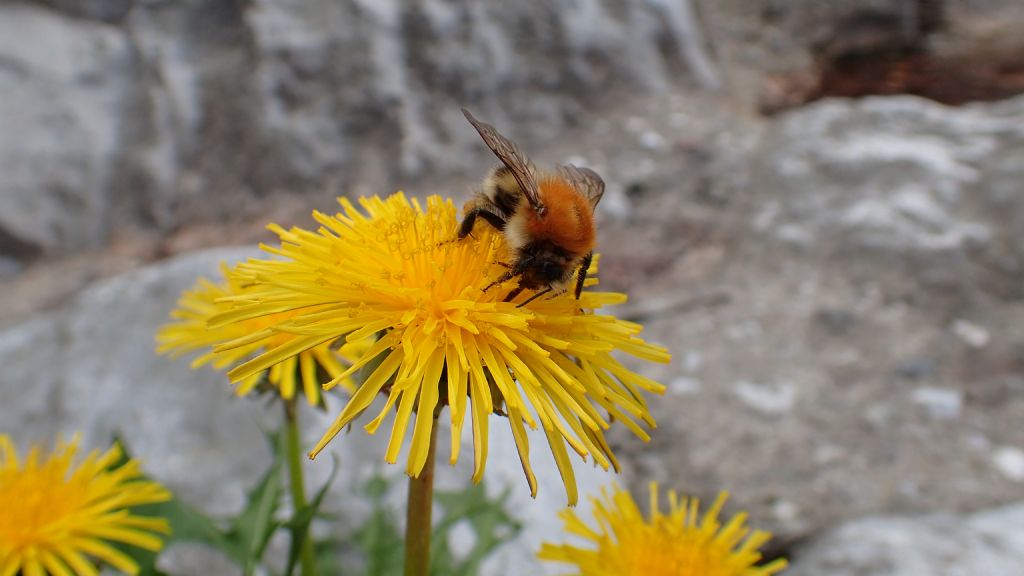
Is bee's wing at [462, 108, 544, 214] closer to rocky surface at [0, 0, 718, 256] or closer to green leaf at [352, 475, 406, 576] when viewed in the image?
green leaf at [352, 475, 406, 576]

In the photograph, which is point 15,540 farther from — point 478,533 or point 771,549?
point 771,549

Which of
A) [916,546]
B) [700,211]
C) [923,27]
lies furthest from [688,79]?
[916,546]

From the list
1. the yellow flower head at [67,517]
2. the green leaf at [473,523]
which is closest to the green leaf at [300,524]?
the yellow flower head at [67,517]

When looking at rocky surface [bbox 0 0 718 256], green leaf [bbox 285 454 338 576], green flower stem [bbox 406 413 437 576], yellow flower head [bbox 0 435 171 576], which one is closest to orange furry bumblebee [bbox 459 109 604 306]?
green flower stem [bbox 406 413 437 576]

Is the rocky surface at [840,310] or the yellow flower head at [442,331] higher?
the rocky surface at [840,310]

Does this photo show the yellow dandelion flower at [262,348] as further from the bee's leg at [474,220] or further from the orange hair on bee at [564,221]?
the orange hair on bee at [564,221]

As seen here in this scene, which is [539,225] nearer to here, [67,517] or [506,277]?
[506,277]
